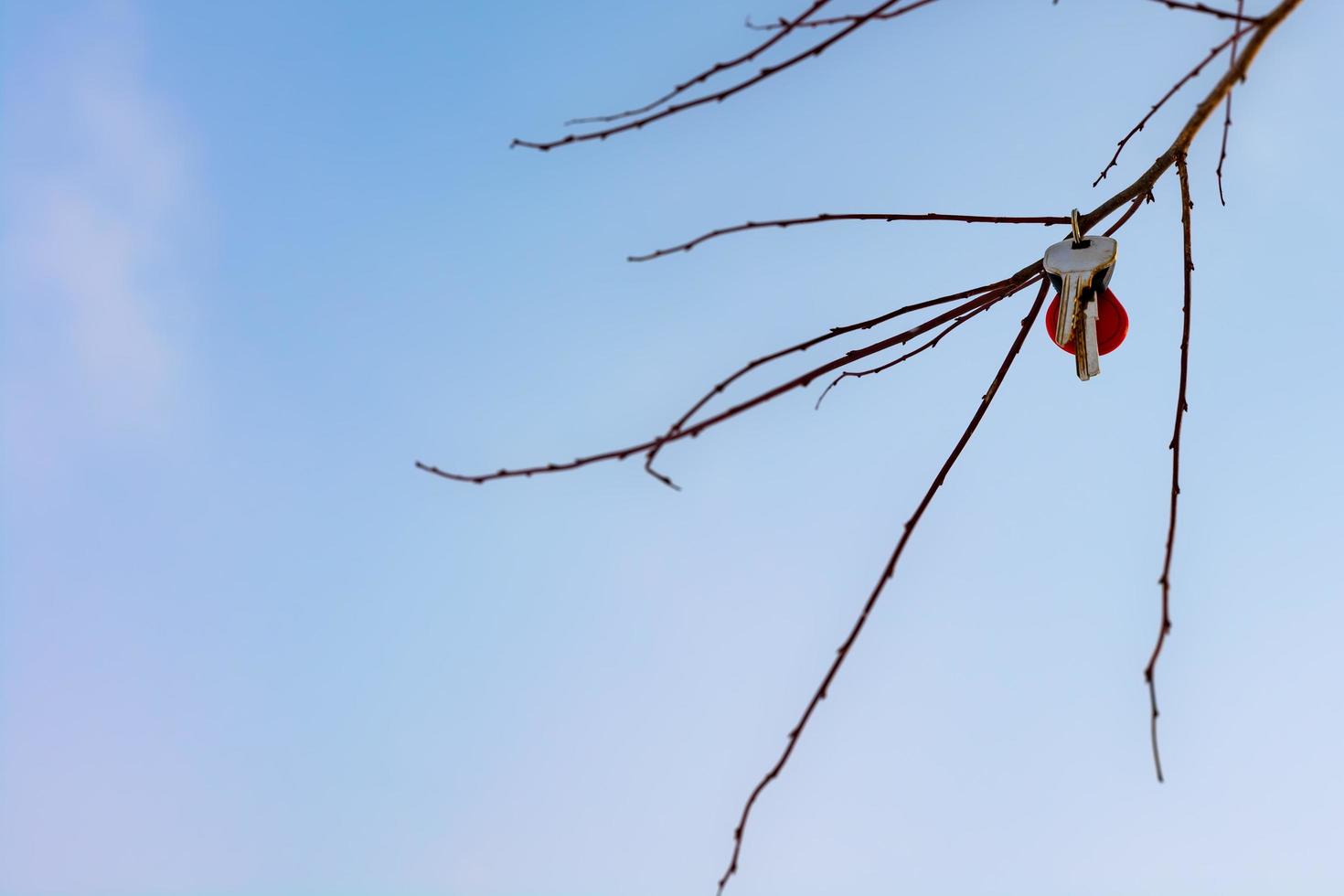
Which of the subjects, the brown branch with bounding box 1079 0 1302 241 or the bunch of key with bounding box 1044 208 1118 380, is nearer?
the brown branch with bounding box 1079 0 1302 241

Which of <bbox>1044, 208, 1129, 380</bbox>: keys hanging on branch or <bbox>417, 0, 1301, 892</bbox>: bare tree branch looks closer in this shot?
<bbox>417, 0, 1301, 892</bbox>: bare tree branch

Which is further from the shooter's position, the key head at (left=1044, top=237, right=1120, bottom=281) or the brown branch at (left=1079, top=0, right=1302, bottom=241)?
the key head at (left=1044, top=237, right=1120, bottom=281)

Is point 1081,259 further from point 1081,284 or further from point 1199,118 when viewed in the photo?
point 1199,118

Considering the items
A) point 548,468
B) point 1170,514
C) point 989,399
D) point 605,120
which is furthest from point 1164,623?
point 605,120

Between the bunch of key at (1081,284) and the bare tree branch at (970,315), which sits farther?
the bunch of key at (1081,284)

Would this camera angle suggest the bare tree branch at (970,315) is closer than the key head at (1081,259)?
Yes

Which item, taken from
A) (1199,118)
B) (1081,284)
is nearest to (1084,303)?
(1081,284)

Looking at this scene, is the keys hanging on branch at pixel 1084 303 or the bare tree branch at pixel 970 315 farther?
the keys hanging on branch at pixel 1084 303
